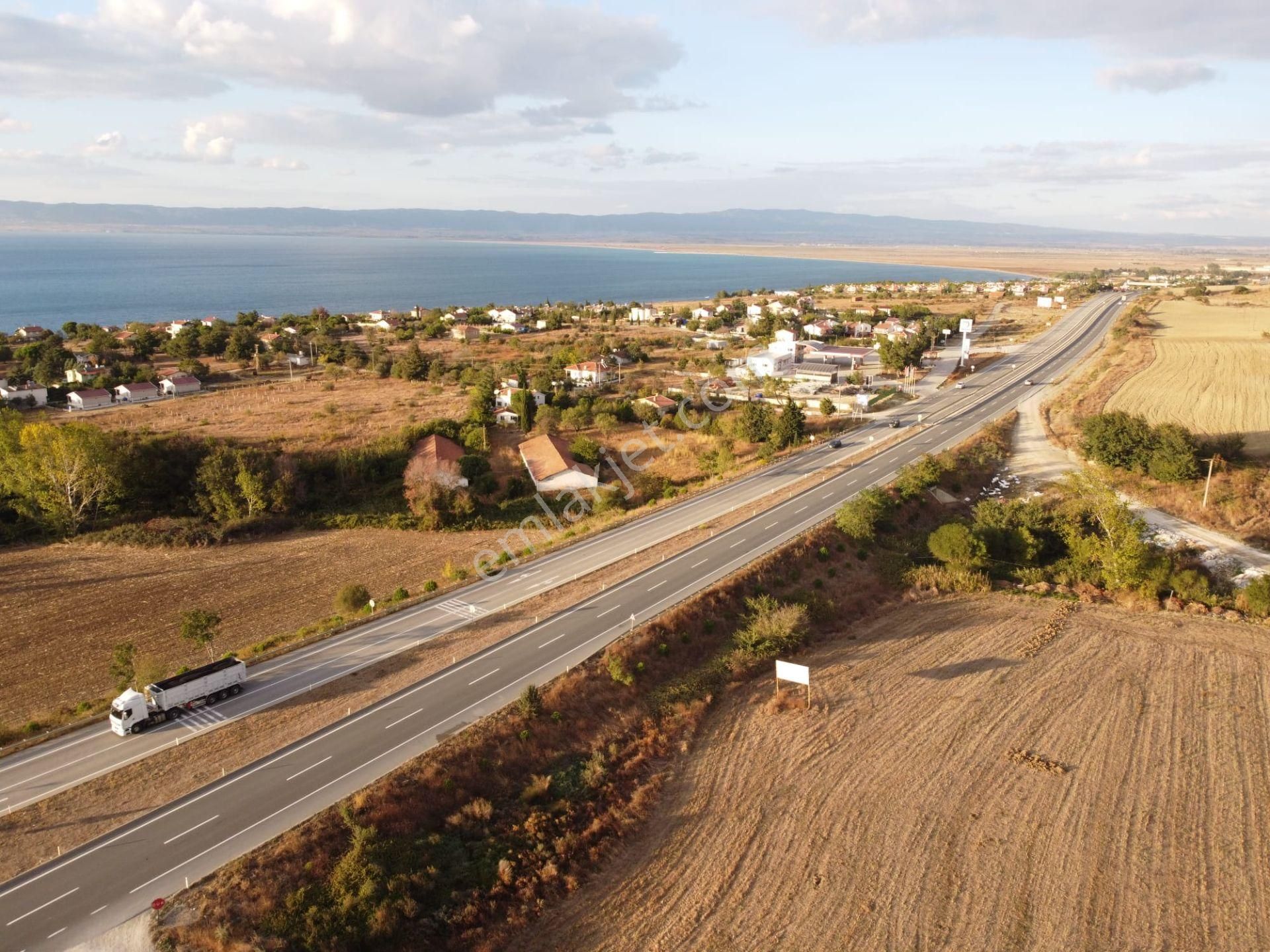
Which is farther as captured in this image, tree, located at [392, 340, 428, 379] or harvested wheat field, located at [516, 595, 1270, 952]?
tree, located at [392, 340, 428, 379]

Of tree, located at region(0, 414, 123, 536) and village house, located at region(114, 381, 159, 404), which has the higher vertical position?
village house, located at region(114, 381, 159, 404)

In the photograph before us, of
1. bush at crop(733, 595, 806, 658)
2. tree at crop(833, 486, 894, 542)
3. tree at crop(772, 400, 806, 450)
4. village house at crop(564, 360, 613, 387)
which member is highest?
village house at crop(564, 360, 613, 387)

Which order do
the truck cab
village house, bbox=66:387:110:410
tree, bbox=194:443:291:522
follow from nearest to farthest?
the truck cab → tree, bbox=194:443:291:522 → village house, bbox=66:387:110:410

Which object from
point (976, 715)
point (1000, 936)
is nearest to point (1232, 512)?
point (976, 715)

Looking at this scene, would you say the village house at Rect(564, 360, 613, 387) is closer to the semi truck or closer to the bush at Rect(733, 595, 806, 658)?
the bush at Rect(733, 595, 806, 658)

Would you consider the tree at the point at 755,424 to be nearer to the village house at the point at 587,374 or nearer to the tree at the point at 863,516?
the tree at the point at 863,516

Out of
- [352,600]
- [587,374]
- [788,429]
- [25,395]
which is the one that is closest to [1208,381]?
[788,429]

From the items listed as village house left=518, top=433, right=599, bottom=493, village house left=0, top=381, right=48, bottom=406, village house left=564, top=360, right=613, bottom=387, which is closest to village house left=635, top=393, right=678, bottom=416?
village house left=518, top=433, right=599, bottom=493

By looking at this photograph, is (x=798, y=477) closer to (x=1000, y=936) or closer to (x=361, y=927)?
(x=1000, y=936)
